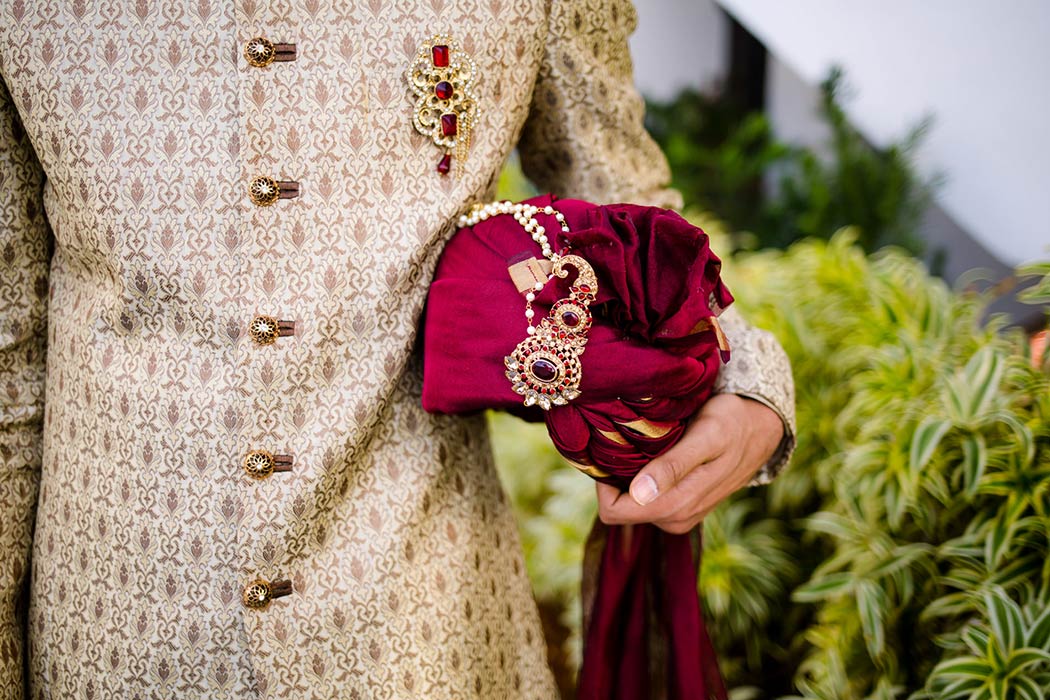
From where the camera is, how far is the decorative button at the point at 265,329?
77 cm

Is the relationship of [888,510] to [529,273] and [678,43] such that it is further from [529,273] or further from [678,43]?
[678,43]

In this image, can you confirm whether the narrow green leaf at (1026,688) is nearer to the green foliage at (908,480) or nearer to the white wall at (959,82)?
the green foliage at (908,480)

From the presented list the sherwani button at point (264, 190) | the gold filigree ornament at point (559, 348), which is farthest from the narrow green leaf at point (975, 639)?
the sherwani button at point (264, 190)

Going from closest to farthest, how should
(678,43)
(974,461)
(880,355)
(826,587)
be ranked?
(974,461) < (826,587) < (880,355) < (678,43)

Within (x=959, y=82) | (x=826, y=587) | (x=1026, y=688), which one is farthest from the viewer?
(x=959, y=82)

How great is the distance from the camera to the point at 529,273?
0.77m

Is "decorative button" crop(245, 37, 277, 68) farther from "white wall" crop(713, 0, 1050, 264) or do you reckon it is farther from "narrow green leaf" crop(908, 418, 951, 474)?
"white wall" crop(713, 0, 1050, 264)

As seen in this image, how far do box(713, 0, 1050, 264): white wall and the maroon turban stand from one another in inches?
52.9

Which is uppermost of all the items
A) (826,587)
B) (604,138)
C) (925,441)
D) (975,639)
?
(604,138)

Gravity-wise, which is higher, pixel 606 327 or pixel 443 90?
pixel 443 90

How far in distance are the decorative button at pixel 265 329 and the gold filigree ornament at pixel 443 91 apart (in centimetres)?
24

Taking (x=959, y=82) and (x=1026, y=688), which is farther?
(x=959, y=82)

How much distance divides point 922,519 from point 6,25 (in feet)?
5.30

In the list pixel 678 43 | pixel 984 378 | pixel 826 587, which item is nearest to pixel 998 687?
pixel 826 587
